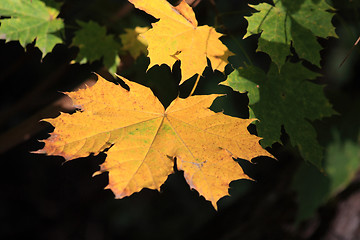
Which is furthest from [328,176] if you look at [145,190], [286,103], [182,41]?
[145,190]

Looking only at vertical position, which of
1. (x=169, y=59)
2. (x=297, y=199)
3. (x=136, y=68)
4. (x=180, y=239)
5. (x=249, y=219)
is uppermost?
(x=169, y=59)

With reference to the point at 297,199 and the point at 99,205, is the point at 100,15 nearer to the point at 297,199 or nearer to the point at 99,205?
the point at 297,199

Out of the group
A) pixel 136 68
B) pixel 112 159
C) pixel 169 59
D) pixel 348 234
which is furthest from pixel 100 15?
pixel 348 234

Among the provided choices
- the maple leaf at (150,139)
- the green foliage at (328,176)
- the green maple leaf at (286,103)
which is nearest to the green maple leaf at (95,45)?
the maple leaf at (150,139)

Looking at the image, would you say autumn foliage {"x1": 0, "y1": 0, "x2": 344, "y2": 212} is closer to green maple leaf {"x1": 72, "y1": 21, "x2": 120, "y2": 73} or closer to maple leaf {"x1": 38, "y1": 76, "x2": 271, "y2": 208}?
maple leaf {"x1": 38, "y1": 76, "x2": 271, "y2": 208}

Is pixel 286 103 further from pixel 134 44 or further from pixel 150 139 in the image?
pixel 134 44

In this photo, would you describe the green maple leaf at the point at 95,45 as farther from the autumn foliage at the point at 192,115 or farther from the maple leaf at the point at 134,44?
the autumn foliage at the point at 192,115
